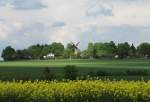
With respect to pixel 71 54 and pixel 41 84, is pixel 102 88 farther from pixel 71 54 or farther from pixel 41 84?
pixel 71 54

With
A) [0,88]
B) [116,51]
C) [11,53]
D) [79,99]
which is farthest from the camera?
[116,51]

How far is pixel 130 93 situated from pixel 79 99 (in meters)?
1.31

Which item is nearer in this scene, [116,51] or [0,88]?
[0,88]

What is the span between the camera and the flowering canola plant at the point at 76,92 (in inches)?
504

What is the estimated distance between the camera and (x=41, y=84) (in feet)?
46.1

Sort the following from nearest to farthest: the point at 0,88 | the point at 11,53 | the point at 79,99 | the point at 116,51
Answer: the point at 79,99 < the point at 0,88 < the point at 11,53 < the point at 116,51

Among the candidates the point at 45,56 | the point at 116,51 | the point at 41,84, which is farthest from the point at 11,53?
the point at 41,84

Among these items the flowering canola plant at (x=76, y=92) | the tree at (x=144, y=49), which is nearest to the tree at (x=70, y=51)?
the tree at (x=144, y=49)

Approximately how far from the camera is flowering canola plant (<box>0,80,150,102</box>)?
42.0 ft

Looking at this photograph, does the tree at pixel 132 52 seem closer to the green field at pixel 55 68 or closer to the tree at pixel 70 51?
the tree at pixel 70 51

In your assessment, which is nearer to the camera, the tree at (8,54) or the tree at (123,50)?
the tree at (8,54)

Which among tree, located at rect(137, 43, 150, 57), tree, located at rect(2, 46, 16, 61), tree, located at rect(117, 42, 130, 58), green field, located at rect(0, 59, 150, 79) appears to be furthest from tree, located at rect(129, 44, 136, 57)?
green field, located at rect(0, 59, 150, 79)

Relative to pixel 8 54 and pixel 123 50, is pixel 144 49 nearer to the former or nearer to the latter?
pixel 123 50

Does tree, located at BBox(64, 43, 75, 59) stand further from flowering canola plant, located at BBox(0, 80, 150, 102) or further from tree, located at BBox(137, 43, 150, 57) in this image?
flowering canola plant, located at BBox(0, 80, 150, 102)
